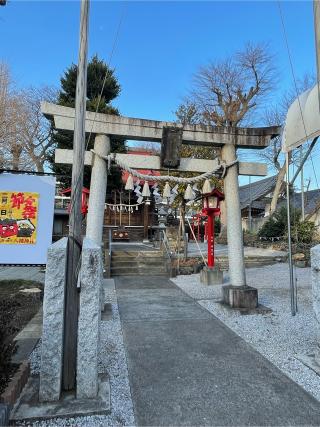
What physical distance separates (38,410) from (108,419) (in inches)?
24.4

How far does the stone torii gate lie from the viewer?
19.9ft

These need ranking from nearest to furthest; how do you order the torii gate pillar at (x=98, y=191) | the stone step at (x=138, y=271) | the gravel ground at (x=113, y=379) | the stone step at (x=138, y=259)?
1. the gravel ground at (x=113, y=379)
2. the torii gate pillar at (x=98, y=191)
3. the stone step at (x=138, y=271)
4. the stone step at (x=138, y=259)

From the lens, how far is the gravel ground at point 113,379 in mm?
2619

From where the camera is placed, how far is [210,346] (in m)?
4.43

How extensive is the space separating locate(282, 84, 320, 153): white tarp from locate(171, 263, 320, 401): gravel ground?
331cm

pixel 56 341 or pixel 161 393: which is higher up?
pixel 56 341

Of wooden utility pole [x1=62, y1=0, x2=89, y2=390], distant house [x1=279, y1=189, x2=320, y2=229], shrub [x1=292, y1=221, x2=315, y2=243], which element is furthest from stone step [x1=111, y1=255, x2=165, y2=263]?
distant house [x1=279, y1=189, x2=320, y2=229]

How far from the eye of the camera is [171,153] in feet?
21.0

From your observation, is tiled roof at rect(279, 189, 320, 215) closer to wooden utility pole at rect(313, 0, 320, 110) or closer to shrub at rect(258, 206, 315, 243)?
shrub at rect(258, 206, 315, 243)

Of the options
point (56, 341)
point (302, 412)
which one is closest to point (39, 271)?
point (56, 341)

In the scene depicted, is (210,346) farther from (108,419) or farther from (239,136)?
(239,136)

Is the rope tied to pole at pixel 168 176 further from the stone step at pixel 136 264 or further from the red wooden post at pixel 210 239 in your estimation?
the stone step at pixel 136 264

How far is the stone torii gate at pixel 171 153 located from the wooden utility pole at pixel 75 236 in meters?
2.29

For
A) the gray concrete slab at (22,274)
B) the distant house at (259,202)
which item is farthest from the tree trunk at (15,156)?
the distant house at (259,202)
